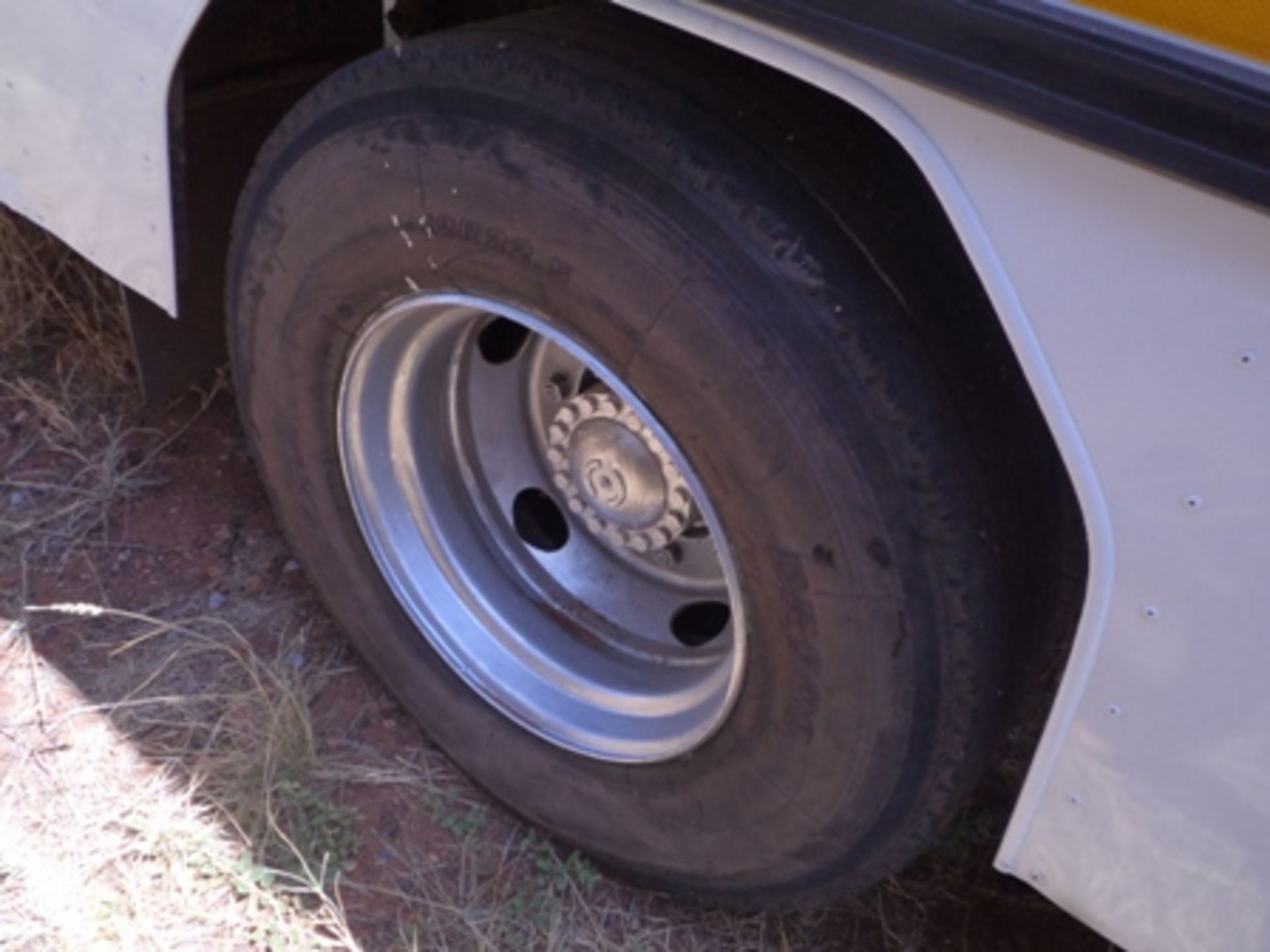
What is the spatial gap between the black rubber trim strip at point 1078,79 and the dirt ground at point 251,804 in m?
1.37

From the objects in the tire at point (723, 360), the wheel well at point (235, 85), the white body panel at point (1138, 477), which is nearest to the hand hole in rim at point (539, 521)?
the tire at point (723, 360)

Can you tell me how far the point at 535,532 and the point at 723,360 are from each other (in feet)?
2.61

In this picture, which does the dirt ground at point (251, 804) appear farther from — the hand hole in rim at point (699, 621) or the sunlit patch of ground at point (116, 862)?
the hand hole in rim at point (699, 621)

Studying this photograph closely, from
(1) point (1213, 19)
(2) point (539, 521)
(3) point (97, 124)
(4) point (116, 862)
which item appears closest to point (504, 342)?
(2) point (539, 521)

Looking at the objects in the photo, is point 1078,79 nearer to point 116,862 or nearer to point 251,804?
point 251,804

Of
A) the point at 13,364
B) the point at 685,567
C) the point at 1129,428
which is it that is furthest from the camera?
the point at 13,364

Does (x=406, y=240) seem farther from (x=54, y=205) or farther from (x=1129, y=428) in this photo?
(x=1129, y=428)

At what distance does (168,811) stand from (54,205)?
0.94 metres

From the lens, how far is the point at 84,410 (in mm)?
2951

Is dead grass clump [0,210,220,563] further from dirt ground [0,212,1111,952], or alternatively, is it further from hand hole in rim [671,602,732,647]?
hand hole in rim [671,602,732,647]

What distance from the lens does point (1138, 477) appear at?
4.19 ft

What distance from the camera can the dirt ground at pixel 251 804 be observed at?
6.91 feet

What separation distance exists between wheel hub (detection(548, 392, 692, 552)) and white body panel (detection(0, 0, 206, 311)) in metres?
0.61

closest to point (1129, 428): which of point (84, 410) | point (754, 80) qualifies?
point (754, 80)
